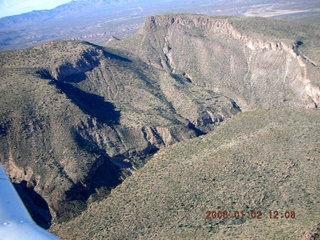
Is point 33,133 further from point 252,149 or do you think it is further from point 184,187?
point 252,149

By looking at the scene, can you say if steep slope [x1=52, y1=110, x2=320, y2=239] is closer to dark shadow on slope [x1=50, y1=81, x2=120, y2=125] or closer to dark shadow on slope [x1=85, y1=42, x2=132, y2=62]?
dark shadow on slope [x1=50, y1=81, x2=120, y2=125]

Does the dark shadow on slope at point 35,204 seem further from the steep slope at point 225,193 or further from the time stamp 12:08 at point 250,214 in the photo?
the time stamp 12:08 at point 250,214

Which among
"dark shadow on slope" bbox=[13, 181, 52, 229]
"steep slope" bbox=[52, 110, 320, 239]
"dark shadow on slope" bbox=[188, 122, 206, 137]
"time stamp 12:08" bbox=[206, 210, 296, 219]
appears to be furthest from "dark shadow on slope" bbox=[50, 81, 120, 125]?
"time stamp 12:08" bbox=[206, 210, 296, 219]

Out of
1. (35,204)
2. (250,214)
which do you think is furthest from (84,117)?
(250,214)

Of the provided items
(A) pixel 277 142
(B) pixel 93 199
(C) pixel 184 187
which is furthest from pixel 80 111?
(A) pixel 277 142

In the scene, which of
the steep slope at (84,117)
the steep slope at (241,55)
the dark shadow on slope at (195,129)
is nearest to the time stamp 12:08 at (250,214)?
the steep slope at (84,117)

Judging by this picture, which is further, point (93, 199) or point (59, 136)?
point (59, 136)
